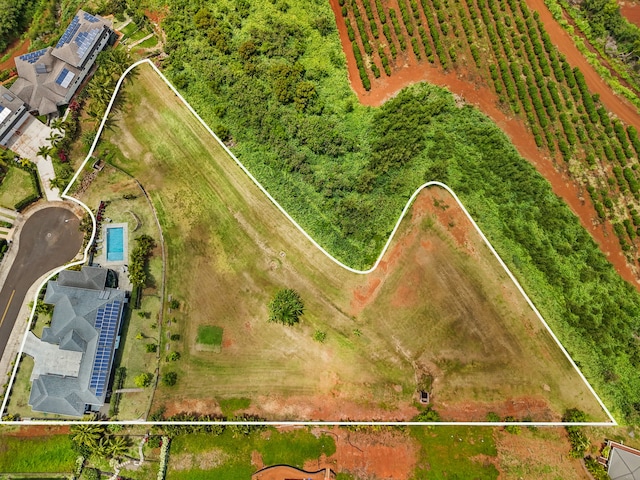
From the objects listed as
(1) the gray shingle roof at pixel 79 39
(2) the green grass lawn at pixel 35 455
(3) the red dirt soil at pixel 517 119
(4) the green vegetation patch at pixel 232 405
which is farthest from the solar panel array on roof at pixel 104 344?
(3) the red dirt soil at pixel 517 119

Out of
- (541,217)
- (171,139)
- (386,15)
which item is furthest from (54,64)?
(541,217)

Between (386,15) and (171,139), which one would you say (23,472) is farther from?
(386,15)

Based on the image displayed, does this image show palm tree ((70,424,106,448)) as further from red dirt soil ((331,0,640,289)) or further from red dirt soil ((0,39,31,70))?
red dirt soil ((331,0,640,289))

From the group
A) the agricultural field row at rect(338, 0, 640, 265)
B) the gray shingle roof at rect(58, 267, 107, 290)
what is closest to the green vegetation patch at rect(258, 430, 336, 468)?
the gray shingle roof at rect(58, 267, 107, 290)

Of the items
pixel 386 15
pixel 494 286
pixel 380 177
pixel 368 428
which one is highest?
pixel 386 15

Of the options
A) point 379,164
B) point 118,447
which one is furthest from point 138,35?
point 118,447

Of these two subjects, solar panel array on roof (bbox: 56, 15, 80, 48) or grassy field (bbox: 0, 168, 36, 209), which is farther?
solar panel array on roof (bbox: 56, 15, 80, 48)

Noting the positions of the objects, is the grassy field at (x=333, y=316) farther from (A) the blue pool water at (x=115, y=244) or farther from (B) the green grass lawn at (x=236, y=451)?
(A) the blue pool water at (x=115, y=244)
